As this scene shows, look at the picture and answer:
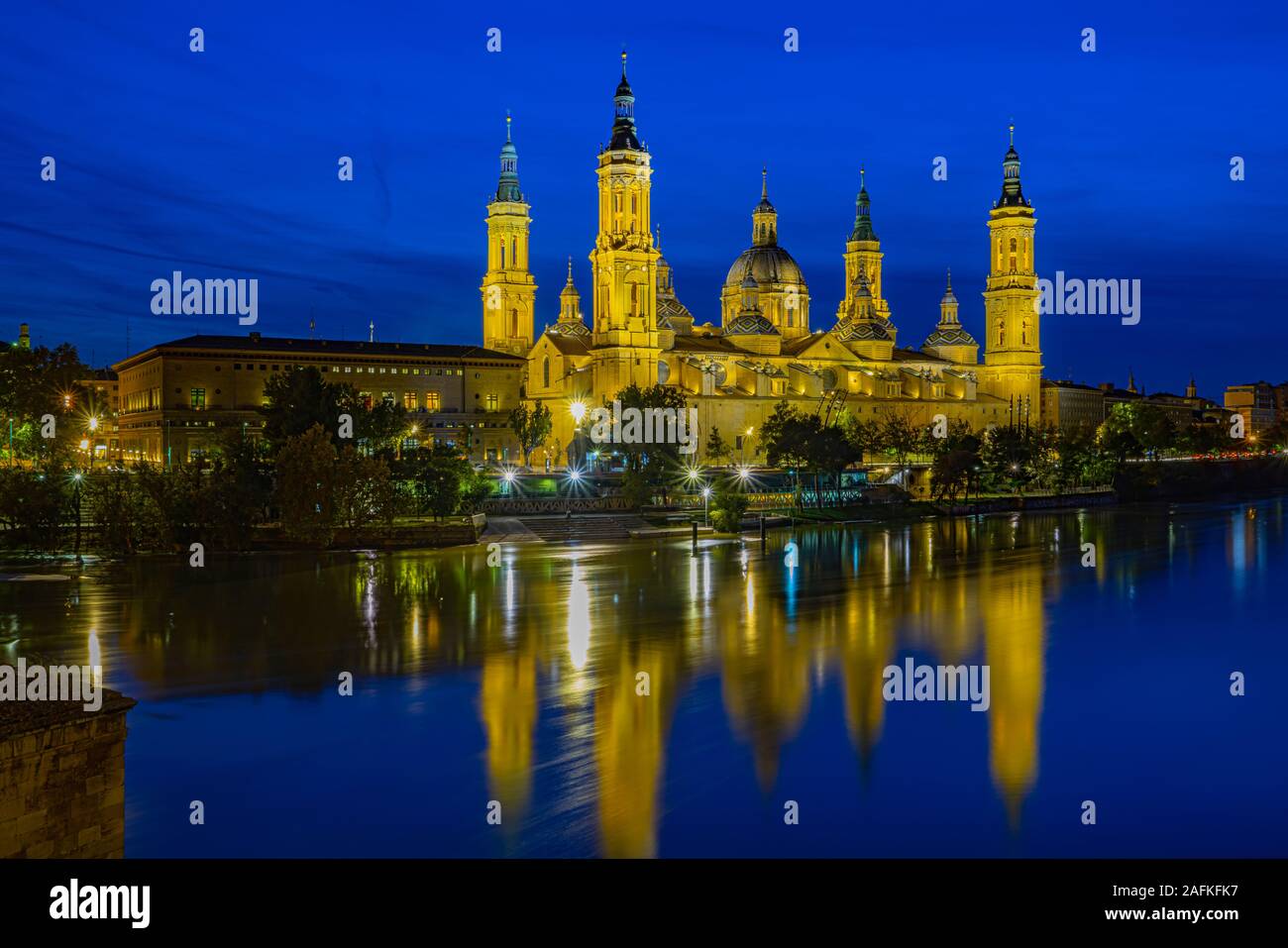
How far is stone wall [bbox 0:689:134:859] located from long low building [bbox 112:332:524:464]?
176 feet

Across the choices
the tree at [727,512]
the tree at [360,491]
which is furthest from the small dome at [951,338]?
the tree at [360,491]

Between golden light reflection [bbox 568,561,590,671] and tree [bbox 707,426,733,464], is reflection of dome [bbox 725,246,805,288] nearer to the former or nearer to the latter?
tree [bbox 707,426,733,464]

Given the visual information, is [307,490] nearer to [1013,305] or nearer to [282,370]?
[282,370]

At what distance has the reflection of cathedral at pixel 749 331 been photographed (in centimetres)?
7719

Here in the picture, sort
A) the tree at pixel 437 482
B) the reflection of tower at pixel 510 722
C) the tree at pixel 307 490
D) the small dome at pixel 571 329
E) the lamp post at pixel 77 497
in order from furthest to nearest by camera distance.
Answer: the small dome at pixel 571 329 → the tree at pixel 437 482 → the tree at pixel 307 490 → the lamp post at pixel 77 497 → the reflection of tower at pixel 510 722

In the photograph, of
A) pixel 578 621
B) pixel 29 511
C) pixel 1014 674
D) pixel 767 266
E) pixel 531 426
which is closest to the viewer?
pixel 1014 674

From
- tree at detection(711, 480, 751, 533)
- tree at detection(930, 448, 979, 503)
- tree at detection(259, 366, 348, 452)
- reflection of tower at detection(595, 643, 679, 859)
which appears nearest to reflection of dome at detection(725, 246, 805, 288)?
tree at detection(930, 448, 979, 503)

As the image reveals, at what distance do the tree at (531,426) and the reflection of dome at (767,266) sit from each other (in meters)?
25.7

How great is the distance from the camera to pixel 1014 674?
87.3 feet

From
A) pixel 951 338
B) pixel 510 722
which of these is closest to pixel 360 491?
pixel 510 722

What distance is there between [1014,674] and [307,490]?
28358 mm

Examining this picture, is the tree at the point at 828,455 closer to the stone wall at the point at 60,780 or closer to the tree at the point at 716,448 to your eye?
the tree at the point at 716,448

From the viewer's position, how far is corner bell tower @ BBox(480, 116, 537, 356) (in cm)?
8931

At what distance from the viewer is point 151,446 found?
248 ft
